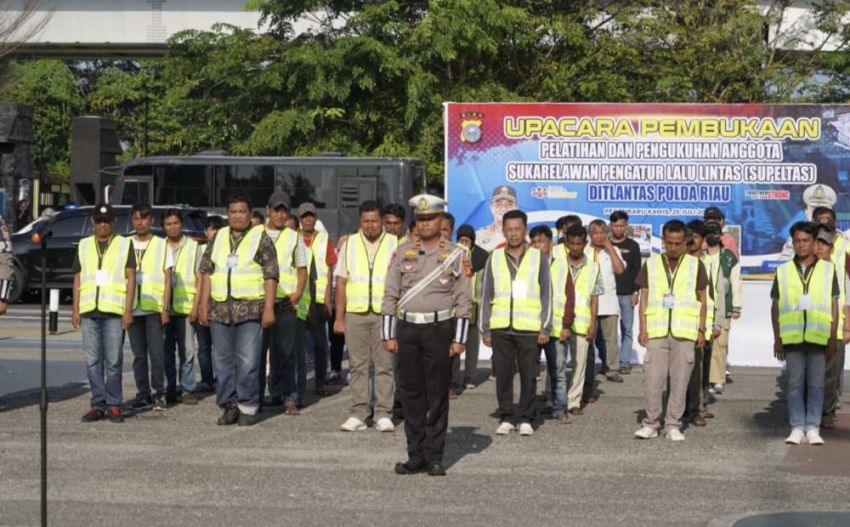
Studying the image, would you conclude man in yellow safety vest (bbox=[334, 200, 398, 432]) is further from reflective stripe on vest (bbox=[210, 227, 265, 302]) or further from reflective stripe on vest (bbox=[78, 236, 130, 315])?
reflective stripe on vest (bbox=[78, 236, 130, 315])

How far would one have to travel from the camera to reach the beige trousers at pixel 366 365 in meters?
13.2

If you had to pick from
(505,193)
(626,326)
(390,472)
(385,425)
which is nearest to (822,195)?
(626,326)

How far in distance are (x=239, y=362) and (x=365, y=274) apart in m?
1.32

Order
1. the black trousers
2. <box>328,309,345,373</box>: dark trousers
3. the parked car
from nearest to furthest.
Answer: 1. the black trousers
2. <box>328,309,345,373</box>: dark trousers
3. the parked car

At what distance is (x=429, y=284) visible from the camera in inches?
448

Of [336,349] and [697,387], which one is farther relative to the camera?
[336,349]

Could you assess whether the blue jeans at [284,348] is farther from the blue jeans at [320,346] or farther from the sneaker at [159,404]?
the blue jeans at [320,346]

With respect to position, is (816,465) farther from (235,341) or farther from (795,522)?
(235,341)

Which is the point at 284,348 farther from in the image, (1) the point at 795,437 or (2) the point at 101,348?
(1) the point at 795,437

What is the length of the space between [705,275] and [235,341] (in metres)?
4.01

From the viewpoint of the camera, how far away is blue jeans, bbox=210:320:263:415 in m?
13.4

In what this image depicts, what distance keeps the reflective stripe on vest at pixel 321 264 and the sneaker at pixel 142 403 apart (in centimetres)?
209

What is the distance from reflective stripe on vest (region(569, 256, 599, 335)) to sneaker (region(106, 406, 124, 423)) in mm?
4140

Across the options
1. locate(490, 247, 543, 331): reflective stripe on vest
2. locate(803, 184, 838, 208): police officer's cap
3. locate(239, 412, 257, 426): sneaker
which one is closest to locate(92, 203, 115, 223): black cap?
locate(239, 412, 257, 426): sneaker
